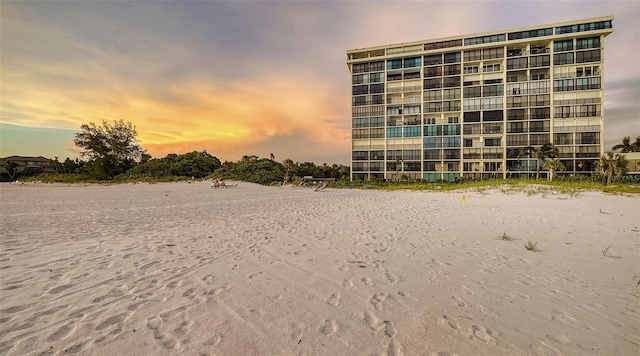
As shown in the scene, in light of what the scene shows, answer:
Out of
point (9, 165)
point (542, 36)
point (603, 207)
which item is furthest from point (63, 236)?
point (9, 165)

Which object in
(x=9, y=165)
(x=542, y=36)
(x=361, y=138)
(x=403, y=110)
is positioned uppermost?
(x=542, y=36)

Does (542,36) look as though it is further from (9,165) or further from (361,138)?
(9,165)

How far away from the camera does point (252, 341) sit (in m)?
3.04

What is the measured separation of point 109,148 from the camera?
46938 millimetres

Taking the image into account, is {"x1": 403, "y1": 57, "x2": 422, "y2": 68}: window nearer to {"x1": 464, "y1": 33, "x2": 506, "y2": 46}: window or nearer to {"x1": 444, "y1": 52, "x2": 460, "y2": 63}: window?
{"x1": 444, "y1": 52, "x2": 460, "y2": 63}: window

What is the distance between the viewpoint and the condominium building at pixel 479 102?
4853 centimetres

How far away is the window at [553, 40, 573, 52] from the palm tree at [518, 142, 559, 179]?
1993 centimetres

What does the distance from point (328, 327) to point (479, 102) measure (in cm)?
6184

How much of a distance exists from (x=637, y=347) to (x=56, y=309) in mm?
7398

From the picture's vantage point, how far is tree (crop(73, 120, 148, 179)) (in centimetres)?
4447

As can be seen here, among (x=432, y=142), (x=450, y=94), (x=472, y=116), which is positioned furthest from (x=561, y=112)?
(x=432, y=142)

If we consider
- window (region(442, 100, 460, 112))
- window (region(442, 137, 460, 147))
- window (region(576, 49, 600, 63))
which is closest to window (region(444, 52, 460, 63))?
window (region(442, 100, 460, 112))

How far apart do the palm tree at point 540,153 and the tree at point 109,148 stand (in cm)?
7283

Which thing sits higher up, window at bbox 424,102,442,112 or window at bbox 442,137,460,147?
window at bbox 424,102,442,112
